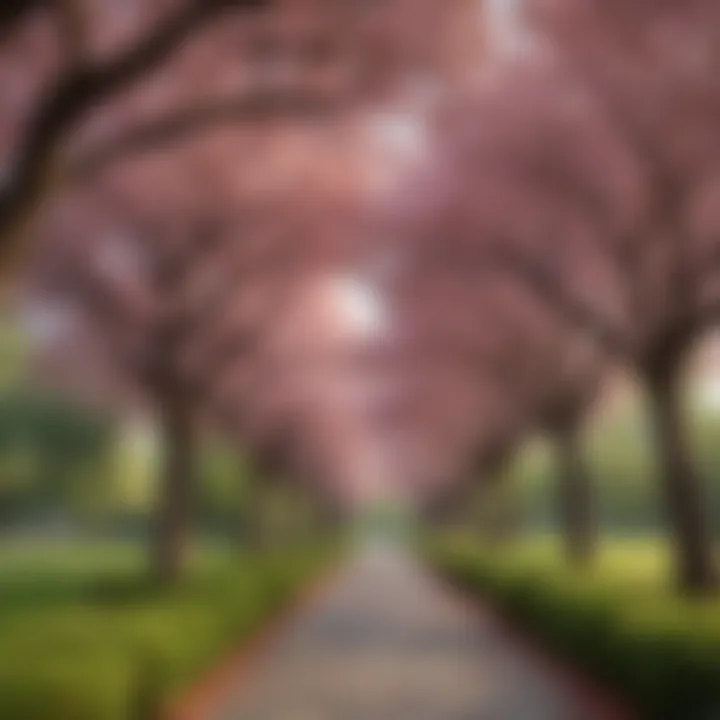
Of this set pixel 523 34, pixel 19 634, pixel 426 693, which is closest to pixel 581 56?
pixel 523 34

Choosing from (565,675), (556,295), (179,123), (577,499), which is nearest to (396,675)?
(565,675)

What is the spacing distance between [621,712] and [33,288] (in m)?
10.9

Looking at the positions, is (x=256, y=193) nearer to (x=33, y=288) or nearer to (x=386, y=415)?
(x=33, y=288)

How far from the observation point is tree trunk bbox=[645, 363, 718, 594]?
14.8 m

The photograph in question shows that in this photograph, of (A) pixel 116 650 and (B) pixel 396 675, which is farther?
(B) pixel 396 675

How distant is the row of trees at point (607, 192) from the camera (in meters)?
13.3

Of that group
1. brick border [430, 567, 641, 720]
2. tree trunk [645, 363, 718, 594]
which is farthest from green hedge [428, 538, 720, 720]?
tree trunk [645, 363, 718, 594]

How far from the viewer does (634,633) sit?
34.6ft

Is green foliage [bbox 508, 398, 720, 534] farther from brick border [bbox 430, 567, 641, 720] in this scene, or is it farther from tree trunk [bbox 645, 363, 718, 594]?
tree trunk [bbox 645, 363, 718, 594]

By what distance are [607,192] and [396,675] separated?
19.8ft

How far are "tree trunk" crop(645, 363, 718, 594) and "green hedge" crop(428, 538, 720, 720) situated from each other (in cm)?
42

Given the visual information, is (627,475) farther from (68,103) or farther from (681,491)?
(68,103)

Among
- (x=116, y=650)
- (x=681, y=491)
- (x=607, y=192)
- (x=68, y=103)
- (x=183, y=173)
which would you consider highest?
(x=183, y=173)

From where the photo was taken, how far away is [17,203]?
8.12 meters
